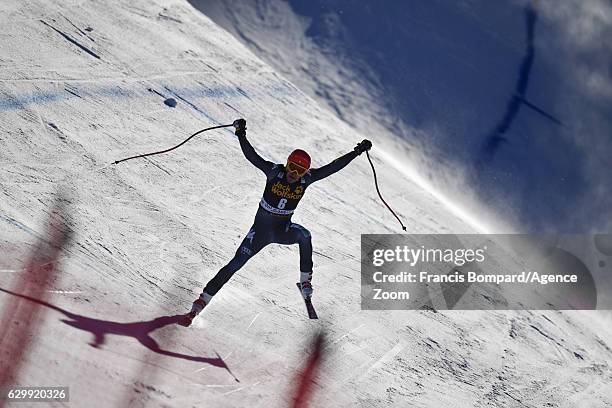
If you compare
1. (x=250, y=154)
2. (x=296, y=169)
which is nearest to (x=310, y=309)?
(x=296, y=169)

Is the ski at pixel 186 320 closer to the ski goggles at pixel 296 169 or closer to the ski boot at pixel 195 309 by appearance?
the ski boot at pixel 195 309

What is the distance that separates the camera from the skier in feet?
22.4

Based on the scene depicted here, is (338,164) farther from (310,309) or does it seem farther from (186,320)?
(186,320)

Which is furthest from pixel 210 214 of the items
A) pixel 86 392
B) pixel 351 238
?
pixel 86 392

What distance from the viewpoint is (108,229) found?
7629mm

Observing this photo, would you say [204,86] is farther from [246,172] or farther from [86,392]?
[86,392]

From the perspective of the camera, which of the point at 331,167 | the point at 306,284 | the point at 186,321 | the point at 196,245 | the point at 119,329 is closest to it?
the point at 119,329

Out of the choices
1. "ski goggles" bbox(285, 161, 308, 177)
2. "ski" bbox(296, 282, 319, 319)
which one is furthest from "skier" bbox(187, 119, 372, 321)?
"ski" bbox(296, 282, 319, 319)

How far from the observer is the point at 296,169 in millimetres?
6801

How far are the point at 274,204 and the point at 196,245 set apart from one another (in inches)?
57.6

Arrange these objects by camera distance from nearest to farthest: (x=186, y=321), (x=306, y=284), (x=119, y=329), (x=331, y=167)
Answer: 1. (x=119, y=329)
2. (x=186, y=321)
3. (x=331, y=167)
4. (x=306, y=284)

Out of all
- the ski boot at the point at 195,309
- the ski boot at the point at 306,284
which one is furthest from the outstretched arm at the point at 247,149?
the ski boot at the point at 195,309

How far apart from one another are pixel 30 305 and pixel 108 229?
1.60 metres

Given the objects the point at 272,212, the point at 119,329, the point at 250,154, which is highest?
the point at 250,154
